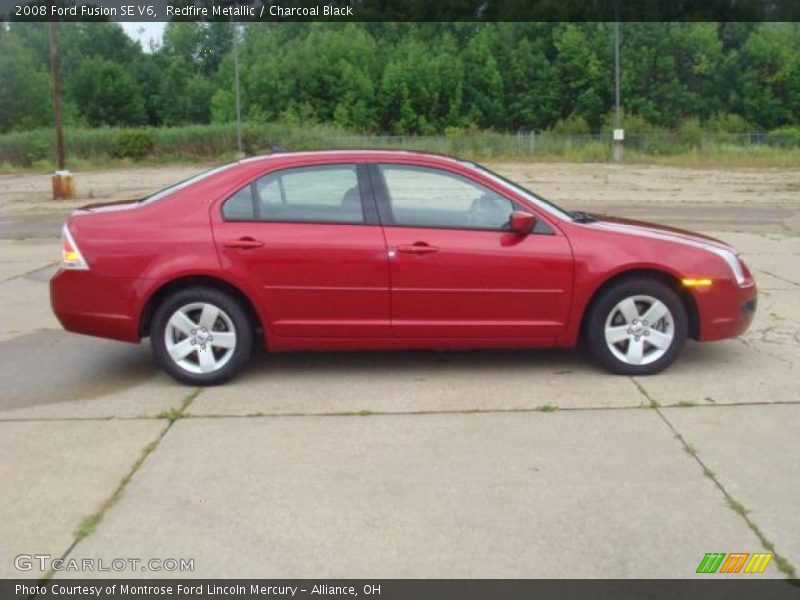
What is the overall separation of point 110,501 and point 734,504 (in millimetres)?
2934

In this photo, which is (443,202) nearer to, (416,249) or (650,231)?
(416,249)

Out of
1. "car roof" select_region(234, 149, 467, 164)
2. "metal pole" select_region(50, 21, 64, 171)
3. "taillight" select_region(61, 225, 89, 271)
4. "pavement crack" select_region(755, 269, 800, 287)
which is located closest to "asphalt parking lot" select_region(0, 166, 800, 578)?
"taillight" select_region(61, 225, 89, 271)

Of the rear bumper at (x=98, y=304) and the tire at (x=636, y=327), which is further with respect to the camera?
the tire at (x=636, y=327)

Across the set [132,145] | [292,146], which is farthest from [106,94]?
[292,146]

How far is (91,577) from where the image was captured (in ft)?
12.5

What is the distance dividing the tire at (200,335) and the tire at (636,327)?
7.86 ft

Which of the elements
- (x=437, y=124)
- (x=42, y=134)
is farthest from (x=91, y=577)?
(x=437, y=124)

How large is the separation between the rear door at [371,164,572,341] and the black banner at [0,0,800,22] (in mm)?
70967

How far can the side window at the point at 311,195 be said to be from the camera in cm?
652

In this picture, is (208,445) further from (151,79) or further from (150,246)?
(151,79)

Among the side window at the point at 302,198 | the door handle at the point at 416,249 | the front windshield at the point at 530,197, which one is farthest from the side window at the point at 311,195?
the front windshield at the point at 530,197

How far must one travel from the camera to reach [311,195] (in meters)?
6.57
